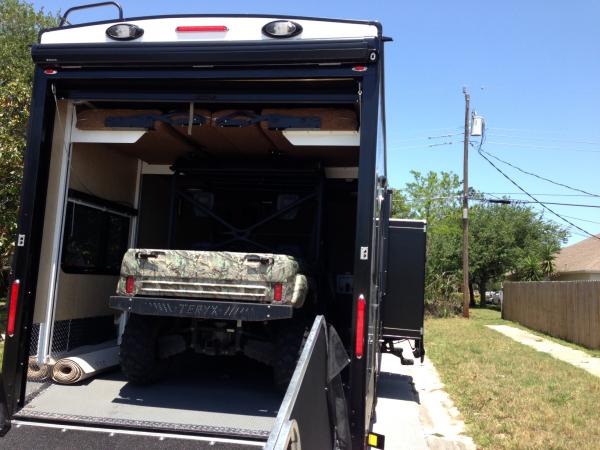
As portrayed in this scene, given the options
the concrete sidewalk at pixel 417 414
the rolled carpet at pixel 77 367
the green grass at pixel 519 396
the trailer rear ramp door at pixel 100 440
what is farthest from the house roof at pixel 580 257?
the trailer rear ramp door at pixel 100 440

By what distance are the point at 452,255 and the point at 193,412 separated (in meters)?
36.6

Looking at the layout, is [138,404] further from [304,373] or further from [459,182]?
[459,182]

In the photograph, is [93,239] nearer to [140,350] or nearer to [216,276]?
[140,350]

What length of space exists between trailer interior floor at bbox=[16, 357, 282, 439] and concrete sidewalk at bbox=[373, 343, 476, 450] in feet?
6.67

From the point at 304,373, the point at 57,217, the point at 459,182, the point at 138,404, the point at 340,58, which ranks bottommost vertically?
the point at 138,404

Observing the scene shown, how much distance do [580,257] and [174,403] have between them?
43653mm

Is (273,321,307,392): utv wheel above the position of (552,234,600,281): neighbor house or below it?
below

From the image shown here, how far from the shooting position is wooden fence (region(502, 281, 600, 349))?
16.0m

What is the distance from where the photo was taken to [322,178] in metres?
6.00

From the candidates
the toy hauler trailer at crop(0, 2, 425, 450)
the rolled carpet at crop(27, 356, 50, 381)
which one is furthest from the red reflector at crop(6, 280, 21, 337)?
the rolled carpet at crop(27, 356, 50, 381)

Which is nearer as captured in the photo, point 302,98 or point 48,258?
point 302,98

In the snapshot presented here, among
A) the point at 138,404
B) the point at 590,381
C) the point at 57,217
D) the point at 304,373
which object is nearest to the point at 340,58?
the point at 304,373

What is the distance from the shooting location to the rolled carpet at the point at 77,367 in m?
4.53

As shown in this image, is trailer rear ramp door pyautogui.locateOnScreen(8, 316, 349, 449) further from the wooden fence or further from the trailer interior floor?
the wooden fence
